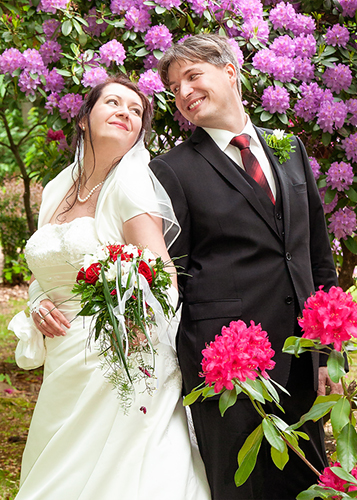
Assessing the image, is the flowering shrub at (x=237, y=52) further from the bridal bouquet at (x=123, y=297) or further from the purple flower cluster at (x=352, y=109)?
the bridal bouquet at (x=123, y=297)

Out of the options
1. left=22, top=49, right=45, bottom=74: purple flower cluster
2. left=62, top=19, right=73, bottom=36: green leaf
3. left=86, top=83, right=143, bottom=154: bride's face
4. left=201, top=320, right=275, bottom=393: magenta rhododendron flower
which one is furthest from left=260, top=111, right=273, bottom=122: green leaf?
left=201, top=320, right=275, bottom=393: magenta rhododendron flower

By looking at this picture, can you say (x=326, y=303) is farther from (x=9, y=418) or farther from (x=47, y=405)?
→ (x=9, y=418)

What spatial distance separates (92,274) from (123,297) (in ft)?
0.48

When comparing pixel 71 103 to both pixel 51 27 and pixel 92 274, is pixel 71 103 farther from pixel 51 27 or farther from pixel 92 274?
pixel 92 274

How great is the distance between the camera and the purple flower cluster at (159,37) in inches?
114

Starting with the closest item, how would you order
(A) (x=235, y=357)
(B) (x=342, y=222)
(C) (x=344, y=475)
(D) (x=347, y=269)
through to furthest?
1. (C) (x=344, y=475)
2. (A) (x=235, y=357)
3. (B) (x=342, y=222)
4. (D) (x=347, y=269)

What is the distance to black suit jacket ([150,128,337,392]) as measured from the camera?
2207 millimetres

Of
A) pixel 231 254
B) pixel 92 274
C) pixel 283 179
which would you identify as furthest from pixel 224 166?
pixel 92 274

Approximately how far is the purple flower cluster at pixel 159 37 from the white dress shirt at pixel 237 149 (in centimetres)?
77

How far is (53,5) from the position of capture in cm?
292

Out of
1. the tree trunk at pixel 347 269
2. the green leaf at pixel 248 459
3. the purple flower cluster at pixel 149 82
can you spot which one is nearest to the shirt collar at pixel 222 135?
the purple flower cluster at pixel 149 82

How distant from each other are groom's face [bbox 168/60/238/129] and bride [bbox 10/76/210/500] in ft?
0.92

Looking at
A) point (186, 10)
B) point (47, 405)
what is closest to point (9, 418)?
point (47, 405)

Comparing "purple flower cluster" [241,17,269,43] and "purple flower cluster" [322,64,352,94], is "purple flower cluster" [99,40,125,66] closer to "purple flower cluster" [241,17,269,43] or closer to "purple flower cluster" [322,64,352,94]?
"purple flower cluster" [241,17,269,43]
